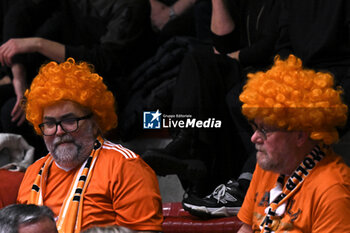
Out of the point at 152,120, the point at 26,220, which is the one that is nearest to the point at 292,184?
the point at 26,220

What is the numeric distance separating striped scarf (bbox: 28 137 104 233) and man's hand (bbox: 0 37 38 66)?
1.27m

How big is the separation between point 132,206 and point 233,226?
22.0 inches

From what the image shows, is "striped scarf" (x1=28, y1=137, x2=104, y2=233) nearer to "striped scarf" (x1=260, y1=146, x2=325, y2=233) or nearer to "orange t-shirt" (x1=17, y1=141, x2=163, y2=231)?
"orange t-shirt" (x1=17, y1=141, x2=163, y2=231)

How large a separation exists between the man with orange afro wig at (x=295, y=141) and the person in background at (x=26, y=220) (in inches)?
27.5

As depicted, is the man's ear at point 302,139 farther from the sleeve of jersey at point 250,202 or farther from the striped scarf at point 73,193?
the striped scarf at point 73,193

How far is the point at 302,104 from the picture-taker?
1.93 metres

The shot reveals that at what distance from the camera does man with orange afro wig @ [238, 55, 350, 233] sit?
73.0 inches

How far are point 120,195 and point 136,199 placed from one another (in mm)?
69

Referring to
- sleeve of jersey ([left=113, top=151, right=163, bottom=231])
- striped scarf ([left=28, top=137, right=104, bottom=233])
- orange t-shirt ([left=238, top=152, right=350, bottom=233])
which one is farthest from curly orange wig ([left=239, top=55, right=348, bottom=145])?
striped scarf ([left=28, top=137, right=104, bottom=233])

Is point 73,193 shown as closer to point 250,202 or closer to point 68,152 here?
point 68,152

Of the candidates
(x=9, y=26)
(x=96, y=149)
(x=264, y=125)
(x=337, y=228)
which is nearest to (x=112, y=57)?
(x=9, y=26)

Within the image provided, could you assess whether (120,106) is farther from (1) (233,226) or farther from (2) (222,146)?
(1) (233,226)

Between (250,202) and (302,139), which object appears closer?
(302,139)

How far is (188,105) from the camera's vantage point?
3.01 metres
